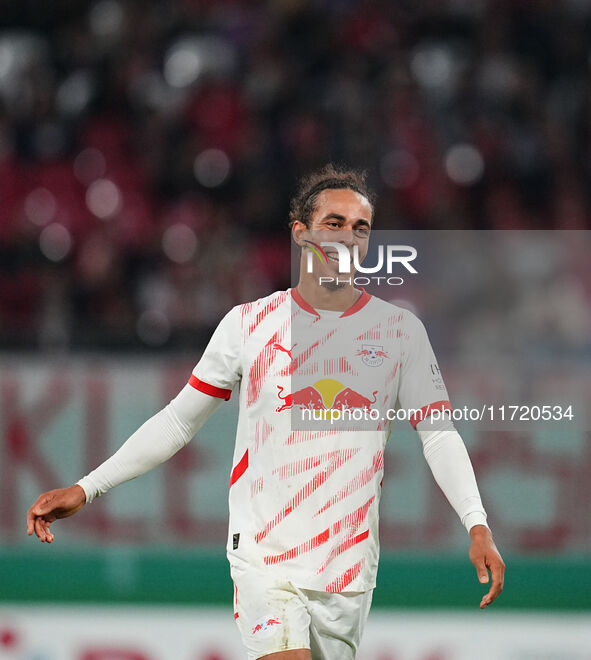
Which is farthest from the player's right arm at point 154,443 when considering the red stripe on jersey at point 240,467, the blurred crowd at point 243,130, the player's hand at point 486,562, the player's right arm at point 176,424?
the blurred crowd at point 243,130

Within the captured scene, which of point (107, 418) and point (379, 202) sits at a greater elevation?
point (379, 202)

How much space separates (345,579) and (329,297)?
2.44 feet

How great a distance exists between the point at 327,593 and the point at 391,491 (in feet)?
7.92

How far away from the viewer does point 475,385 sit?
208 inches

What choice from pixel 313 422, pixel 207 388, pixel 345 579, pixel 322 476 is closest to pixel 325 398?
pixel 313 422

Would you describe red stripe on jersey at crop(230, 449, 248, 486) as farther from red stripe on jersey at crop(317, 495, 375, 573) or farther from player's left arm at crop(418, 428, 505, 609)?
player's left arm at crop(418, 428, 505, 609)

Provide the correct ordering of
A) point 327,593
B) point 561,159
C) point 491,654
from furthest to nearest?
point 561,159 → point 491,654 → point 327,593

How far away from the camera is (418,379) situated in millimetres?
3000

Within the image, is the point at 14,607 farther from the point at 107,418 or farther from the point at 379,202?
the point at 379,202

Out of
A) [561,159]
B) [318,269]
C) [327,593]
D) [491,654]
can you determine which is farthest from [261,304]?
[561,159]

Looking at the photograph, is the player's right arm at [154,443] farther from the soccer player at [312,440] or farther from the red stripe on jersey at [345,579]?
the red stripe on jersey at [345,579]

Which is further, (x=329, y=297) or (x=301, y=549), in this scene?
(x=329, y=297)

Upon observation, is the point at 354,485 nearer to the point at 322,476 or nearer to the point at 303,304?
the point at 322,476

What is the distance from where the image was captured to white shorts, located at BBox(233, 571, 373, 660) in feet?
9.41
